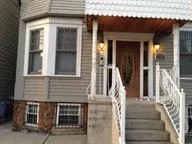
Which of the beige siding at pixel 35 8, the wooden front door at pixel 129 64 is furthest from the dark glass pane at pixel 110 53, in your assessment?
the beige siding at pixel 35 8

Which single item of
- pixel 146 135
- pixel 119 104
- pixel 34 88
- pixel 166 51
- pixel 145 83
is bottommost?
pixel 146 135

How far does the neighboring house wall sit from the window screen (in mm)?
7511

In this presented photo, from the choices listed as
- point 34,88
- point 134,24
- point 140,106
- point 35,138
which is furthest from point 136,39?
point 35,138

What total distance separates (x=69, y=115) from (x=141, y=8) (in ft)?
15.7

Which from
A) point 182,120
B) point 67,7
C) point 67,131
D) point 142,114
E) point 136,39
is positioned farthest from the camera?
point 67,7

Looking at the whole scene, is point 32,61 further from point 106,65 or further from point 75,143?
point 75,143

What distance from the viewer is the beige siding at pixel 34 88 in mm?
12047

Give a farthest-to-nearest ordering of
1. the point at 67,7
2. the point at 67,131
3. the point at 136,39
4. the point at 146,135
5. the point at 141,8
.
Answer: the point at 67,7, the point at 136,39, the point at 67,131, the point at 141,8, the point at 146,135

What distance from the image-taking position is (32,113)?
12477 mm

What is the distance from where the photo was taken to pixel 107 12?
945 centimetres

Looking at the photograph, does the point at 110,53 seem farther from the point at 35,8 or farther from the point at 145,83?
the point at 35,8

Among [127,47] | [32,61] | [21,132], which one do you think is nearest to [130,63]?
[127,47]

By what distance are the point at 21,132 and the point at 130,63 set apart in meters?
4.74

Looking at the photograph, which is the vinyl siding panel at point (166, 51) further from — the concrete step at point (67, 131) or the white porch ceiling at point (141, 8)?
the concrete step at point (67, 131)
